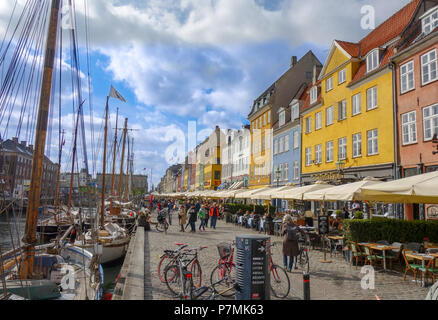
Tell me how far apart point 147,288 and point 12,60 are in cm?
722

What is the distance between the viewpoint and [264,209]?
31.6 meters

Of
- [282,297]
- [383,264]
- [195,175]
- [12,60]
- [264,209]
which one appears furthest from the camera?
[195,175]

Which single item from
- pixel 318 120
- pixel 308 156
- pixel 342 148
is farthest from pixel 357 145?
pixel 308 156

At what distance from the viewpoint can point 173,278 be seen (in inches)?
313

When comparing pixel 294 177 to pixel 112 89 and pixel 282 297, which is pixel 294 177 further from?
pixel 282 297

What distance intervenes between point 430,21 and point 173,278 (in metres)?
20.2

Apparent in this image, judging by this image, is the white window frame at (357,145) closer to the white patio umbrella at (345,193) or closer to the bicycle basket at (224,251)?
the white patio umbrella at (345,193)

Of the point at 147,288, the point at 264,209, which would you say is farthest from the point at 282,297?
the point at 264,209

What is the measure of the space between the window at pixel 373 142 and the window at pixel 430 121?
3967 mm

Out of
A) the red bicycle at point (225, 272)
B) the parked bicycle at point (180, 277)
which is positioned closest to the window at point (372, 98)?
the red bicycle at point (225, 272)

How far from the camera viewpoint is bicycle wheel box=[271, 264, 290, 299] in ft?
24.0

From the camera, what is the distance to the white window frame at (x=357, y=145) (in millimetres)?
23812

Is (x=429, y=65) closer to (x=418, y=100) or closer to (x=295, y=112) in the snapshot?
(x=418, y=100)

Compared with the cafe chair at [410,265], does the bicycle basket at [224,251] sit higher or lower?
higher
